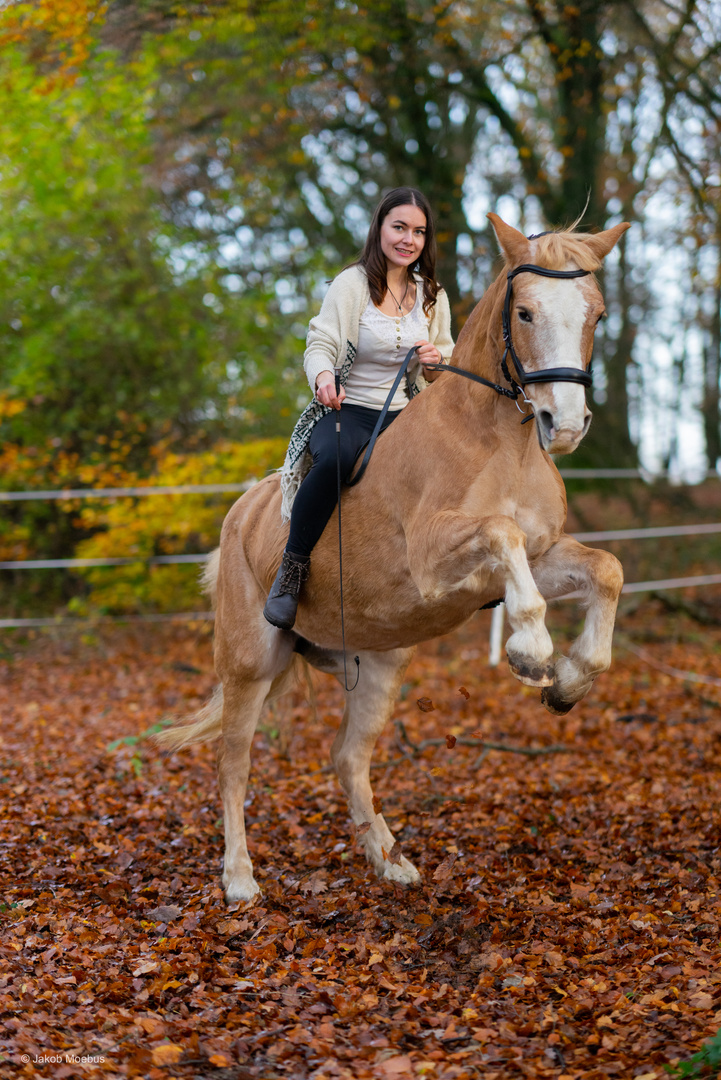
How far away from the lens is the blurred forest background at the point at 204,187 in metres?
11.0

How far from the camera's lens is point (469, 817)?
5383mm

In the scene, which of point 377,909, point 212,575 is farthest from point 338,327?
point 377,909

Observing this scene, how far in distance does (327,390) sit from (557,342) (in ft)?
3.72

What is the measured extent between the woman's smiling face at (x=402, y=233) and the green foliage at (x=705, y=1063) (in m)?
3.31

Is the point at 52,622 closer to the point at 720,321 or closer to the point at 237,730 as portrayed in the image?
the point at 237,730

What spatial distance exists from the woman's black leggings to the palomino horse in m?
0.09

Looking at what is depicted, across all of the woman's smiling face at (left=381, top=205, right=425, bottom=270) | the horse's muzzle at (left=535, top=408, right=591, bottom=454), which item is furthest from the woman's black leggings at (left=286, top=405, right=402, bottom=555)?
the horse's muzzle at (left=535, top=408, right=591, bottom=454)

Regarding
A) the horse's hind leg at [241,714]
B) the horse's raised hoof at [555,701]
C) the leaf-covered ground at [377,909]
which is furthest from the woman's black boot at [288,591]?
the horse's raised hoof at [555,701]

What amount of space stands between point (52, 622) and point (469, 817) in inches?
282

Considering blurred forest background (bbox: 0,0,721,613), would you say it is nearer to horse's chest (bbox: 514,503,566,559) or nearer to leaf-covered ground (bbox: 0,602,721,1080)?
leaf-covered ground (bbox: 0,602,721,1080)

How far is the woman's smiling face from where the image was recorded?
4.21 m

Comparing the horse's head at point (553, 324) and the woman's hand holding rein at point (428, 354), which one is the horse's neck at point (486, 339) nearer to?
the horse's head at point (553, 324)

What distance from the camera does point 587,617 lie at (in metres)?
3.82

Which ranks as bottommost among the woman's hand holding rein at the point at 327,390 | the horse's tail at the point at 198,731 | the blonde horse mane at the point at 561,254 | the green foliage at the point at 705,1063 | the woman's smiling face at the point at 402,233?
the horse's tail at the point at 198,731
